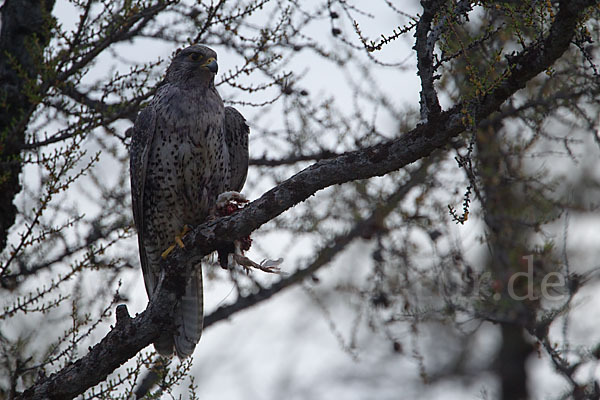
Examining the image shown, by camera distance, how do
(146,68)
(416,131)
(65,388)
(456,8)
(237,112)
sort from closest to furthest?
(456,8)
(416,131)
(65,388)
(146,68)
(237,112)

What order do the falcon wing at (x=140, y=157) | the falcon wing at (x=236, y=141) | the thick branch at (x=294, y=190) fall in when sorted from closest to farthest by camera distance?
the thick branch at (x=294, y=190) < the falcon wing at (x=140, y=157) < the falcon wing at (x=236, y=141)

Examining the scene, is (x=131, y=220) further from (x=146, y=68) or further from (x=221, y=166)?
(x=146, y=68)

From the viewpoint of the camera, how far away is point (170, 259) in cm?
400

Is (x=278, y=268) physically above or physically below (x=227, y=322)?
below

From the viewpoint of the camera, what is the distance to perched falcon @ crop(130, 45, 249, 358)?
4.68 m

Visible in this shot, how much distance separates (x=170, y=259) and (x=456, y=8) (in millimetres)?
2102

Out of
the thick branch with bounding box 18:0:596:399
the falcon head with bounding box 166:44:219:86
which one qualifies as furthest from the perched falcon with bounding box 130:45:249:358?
the thick branch with bounding box 18:0:596:399

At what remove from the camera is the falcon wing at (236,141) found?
5.08m

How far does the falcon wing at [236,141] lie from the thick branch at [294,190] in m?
1.25

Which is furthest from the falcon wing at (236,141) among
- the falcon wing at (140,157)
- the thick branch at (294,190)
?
the thick branch at (294,190)

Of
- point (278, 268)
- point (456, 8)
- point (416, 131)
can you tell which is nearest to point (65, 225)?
point (278, 268)

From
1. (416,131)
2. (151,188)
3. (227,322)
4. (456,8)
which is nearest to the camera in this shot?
(456,8)

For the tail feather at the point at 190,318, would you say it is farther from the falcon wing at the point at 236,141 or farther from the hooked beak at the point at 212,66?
the hooked beak at the point at 212,66

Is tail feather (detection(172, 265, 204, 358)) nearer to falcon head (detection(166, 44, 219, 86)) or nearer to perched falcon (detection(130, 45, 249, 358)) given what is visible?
perched falcon (detection(130, 45, 249, 358))
